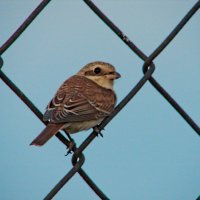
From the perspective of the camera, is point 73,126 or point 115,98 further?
point 115,98

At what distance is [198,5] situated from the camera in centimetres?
259

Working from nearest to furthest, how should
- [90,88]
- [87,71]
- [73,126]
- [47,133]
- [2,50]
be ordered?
[2,50] → [47,133] → [73,126] → [90,88] → [87,71]

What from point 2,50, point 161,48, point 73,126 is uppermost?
point 161,48

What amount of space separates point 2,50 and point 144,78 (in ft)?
2.39

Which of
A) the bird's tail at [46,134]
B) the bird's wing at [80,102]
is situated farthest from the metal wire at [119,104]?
the bird's wing at [80,102]

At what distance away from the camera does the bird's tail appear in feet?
10.5

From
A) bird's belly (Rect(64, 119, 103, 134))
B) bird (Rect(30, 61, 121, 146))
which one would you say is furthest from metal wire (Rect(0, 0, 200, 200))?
bird's belly (Rect(64, 119, 103, 134))

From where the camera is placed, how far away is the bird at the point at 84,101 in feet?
13.4

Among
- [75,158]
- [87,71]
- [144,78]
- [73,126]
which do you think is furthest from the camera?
[87,71]

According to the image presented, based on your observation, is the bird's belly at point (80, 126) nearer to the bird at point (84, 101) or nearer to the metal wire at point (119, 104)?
→ the bird at point (84, 101)

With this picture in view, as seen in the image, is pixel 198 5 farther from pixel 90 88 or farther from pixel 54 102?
pixel 90 88

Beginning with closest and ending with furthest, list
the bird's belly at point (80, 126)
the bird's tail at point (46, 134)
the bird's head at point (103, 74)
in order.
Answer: the bird's tail at point (46, 134) < the bird's belly at point (80, 126) < the bird's head at point (103, 74)

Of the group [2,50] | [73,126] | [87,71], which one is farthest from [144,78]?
[87,71]

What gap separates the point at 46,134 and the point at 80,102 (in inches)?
46.5
